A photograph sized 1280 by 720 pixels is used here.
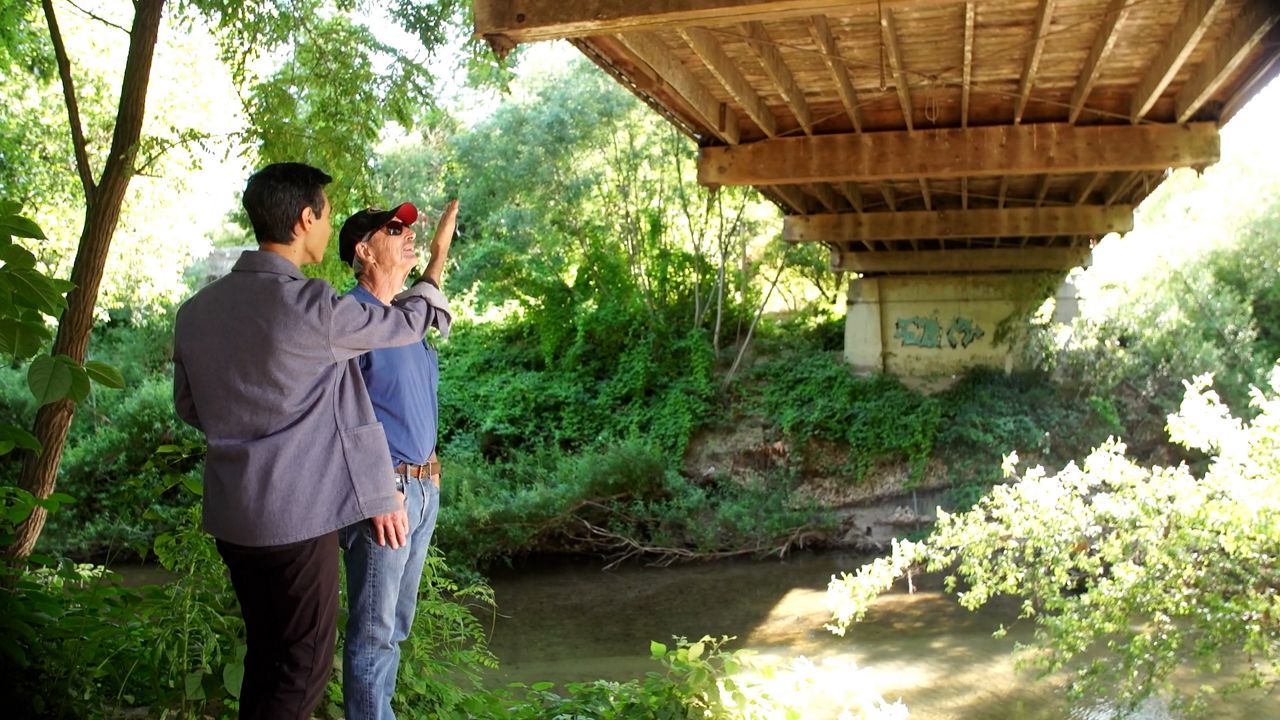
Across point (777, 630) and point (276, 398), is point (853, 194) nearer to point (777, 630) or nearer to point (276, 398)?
point (777, 630)

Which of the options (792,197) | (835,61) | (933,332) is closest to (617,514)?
A: (792,197)

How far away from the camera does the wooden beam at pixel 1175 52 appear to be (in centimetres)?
536

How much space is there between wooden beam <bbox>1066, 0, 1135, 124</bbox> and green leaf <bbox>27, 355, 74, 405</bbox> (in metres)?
4.92

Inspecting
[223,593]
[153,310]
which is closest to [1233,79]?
[223,593]

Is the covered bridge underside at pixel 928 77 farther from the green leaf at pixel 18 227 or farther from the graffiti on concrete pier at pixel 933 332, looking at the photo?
the graffiti on concrete pier at pixel 933 332

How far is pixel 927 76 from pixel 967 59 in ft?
2.12

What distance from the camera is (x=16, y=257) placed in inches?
95.3

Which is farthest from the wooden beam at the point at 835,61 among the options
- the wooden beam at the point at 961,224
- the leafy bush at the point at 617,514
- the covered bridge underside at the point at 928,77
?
the leafy bush at the point at 617,514

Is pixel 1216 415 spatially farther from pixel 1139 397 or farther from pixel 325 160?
pixel 1139 397

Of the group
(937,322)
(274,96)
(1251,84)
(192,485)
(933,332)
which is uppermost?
(1251,84)

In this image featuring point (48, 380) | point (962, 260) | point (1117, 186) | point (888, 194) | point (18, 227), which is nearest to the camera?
point (48, 380)

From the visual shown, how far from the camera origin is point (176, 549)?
343 cm

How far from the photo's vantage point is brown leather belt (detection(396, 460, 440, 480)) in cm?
285

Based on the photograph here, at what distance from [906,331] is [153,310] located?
542 inches
